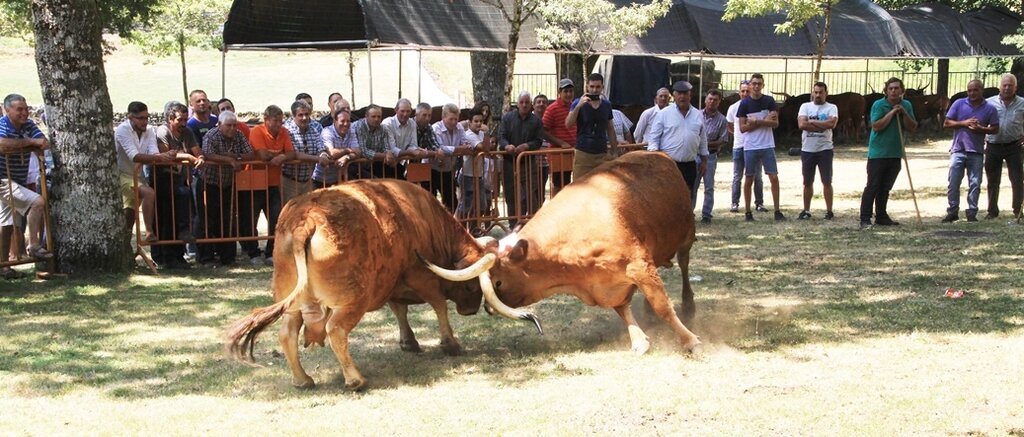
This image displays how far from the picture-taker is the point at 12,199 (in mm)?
10039

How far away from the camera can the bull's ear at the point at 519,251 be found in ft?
23.4

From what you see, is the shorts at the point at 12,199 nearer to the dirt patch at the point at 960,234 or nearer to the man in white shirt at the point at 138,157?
the man in white shirt at the point at 138,157

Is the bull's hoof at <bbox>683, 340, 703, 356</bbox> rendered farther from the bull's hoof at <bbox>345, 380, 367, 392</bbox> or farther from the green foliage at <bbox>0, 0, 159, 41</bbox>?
the green foliage at <bbox>0, 0, 159, 41</bbox>

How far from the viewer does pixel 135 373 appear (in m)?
6.99

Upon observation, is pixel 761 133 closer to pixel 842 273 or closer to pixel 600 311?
pixel 842 273

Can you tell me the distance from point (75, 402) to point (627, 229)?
11.8ft

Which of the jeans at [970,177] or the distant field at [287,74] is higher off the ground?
the distant field at [287,74]

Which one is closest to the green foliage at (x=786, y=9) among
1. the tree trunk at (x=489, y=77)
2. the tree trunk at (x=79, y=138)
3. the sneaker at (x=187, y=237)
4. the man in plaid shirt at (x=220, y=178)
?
the tree trunk at (x=489, y=77)

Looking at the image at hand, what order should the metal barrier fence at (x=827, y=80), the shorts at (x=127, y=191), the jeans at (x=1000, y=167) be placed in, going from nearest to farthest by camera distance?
1. the shorts at (x=127, y=191)
2. the jeans at (x=1000, y=167)
3. the metal barrier fence at (x=827, y=80)

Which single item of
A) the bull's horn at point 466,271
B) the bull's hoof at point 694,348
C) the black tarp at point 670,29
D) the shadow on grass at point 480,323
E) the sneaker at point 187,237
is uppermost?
the black tarp at point 670,29

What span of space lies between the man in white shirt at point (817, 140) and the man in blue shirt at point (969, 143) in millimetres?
1377

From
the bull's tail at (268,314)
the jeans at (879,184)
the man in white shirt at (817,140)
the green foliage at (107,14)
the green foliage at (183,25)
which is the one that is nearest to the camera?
the bull's tail at (268,314)

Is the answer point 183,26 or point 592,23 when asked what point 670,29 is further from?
point 183,26

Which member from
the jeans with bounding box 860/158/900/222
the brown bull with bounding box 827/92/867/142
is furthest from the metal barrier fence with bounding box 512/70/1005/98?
the jeans with bounding box 860/158/900/222
